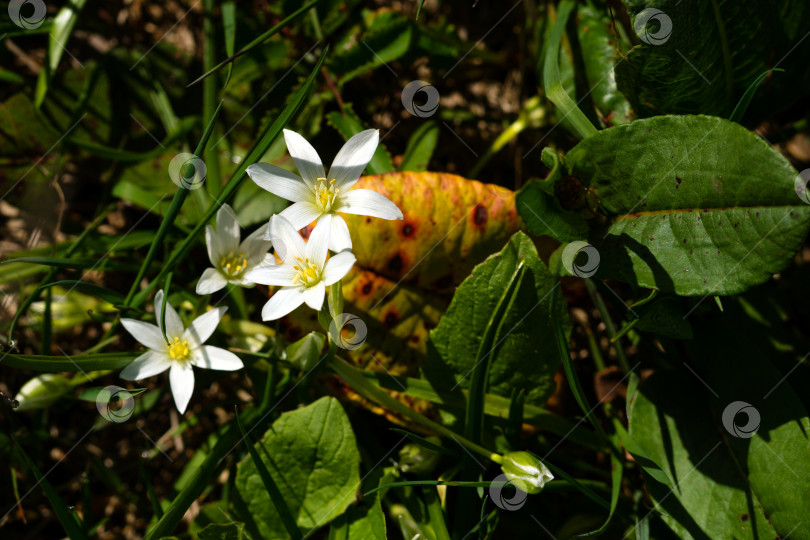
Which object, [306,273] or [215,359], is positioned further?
[215,359]

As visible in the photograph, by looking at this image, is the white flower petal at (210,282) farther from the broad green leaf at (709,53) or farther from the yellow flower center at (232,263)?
the broad green leaf at (709,53)

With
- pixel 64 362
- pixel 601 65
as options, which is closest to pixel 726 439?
pixel 601 65

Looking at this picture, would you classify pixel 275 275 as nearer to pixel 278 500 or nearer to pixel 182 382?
pixel 182 382

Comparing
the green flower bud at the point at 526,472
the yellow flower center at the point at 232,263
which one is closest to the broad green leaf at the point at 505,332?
the green flower bud at the point at 526,472

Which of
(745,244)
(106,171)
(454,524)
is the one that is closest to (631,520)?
(454,524)

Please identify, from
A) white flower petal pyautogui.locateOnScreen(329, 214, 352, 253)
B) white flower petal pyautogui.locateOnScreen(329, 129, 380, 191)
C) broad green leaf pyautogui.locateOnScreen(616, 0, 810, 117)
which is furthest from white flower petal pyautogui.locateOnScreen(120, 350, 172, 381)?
broad green leaf pyautogui.locateOnScreen(616, 0, 810, 117)

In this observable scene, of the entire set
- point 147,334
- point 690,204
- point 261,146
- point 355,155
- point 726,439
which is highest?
point 261,146
